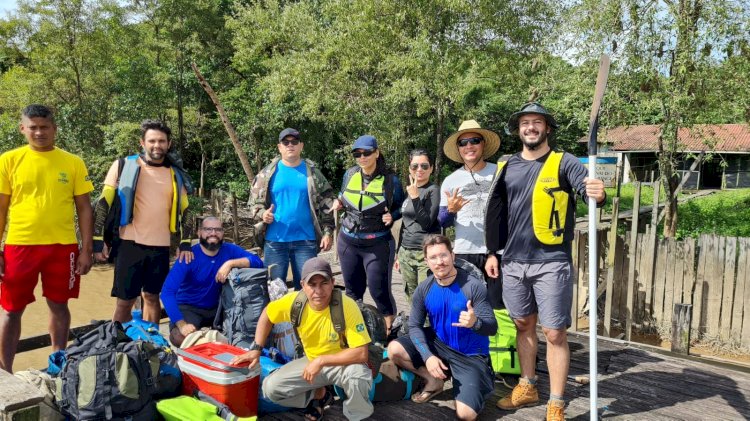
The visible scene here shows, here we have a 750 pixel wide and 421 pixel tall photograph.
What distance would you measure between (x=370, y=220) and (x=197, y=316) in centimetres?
196

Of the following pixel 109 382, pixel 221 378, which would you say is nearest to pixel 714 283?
pixel 221 378

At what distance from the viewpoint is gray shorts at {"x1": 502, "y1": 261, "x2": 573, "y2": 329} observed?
3.76 m

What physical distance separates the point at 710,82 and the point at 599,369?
8287 mm

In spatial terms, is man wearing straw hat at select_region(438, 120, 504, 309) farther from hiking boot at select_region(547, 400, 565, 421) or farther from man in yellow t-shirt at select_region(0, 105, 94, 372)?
man in yellow t-shirt at select_region(0, 105, 94, 372)

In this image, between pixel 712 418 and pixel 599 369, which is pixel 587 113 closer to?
pixel 599 369

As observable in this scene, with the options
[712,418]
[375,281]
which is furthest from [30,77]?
[712,418]

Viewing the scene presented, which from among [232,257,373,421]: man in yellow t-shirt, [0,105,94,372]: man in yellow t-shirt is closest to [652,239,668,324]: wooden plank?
→ [232,257,373,421]: man in yellow t-shirt

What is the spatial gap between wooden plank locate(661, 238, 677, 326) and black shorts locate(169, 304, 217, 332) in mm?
6652

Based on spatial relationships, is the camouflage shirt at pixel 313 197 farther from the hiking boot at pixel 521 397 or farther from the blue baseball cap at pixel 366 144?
the hiking boot at pixel 521 397

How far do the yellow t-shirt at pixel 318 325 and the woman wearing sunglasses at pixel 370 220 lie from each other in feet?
3.82

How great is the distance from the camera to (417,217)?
16.3ft

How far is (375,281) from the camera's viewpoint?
5207mm

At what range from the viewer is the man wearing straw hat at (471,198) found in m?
4.80

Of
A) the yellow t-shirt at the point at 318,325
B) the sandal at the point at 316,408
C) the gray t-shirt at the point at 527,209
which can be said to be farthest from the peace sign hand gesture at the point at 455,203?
the sandal at the point at 316,408
